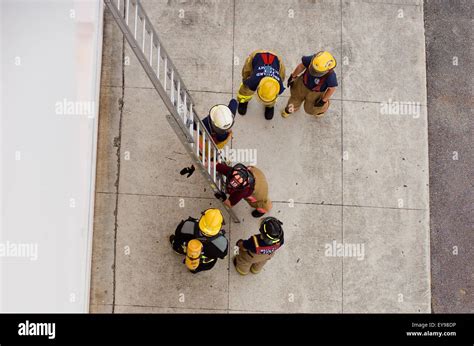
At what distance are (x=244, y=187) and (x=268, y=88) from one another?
117 centimetres

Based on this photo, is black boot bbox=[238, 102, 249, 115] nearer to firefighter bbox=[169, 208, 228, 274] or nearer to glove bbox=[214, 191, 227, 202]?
glove bbox=[214, 191, 227, 202]

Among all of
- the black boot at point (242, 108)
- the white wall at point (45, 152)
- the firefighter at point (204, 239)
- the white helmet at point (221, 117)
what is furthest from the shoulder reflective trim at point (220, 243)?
the black boot at point (242, 108)

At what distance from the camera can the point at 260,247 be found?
16.6ft

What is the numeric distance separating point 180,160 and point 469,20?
4.54m

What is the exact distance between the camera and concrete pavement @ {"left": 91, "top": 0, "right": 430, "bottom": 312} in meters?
5.98

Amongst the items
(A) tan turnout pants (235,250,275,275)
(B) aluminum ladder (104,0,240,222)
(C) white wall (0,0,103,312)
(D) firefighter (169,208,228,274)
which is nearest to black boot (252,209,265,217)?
(B) aluminum ladder (104,0,240,222)

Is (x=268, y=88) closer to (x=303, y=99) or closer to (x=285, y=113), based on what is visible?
(x=303, y=99)

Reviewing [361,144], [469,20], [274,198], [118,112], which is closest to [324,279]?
[274,198]
